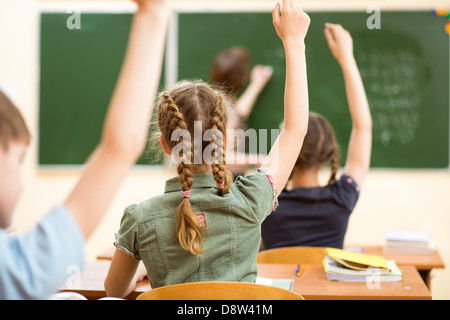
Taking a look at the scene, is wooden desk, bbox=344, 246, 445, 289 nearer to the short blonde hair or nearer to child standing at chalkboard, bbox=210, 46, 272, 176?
child standing at chalkboard, bbox=210, 46, 272, 176

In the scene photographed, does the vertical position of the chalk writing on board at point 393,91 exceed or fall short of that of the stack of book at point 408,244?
it exceeds it

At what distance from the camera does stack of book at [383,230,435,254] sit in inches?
100

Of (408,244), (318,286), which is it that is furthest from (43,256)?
(408,244)

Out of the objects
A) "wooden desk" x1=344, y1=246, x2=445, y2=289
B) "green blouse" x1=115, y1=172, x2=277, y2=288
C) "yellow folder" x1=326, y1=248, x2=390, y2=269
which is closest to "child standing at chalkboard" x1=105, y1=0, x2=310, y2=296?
"green blouse" x1=115, y1=172, x2=277, y2=288

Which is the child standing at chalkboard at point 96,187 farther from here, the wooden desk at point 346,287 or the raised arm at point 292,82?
the wooden desk at point 346,287

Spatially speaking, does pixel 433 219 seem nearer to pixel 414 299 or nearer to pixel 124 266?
pixel 414 299

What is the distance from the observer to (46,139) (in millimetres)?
4207

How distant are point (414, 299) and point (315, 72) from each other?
8.81ft

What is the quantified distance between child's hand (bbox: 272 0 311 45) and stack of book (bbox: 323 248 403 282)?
82 cm

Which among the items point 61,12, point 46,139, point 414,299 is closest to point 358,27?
point 61,12

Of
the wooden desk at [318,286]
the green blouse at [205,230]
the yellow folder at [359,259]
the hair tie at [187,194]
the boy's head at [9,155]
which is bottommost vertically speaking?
the wooden desk at [318,286]

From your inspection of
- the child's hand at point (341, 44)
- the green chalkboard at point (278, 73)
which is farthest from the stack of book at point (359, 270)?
the green chalkboard at point (278, 73)

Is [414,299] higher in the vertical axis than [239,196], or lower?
lower

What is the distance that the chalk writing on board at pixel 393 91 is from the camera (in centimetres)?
396
